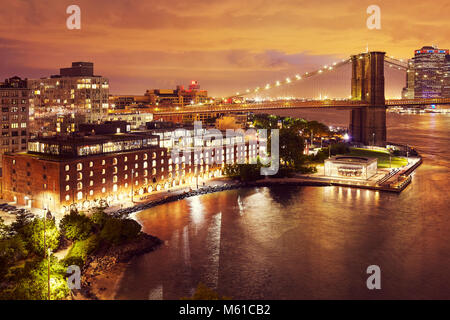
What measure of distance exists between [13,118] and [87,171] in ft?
35.8

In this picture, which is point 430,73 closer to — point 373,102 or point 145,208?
point 373,102

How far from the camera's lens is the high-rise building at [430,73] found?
395 ft

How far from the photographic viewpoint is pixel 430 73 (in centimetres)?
12288

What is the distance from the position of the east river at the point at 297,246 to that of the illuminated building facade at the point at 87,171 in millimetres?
2787

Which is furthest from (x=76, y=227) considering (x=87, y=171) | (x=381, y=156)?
(x=381, y=156)

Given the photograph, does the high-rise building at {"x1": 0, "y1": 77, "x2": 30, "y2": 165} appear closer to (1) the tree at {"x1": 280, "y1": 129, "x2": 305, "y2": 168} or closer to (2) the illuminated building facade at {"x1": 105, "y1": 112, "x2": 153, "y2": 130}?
(2) the illuminated building facade at {"x1": 105, "y1": 112, "x2": 153, "y2": 130}

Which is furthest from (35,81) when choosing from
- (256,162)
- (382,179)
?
(382,179)

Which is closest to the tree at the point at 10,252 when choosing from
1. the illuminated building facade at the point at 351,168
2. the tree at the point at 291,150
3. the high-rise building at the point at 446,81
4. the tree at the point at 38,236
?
the tree at the point at 38,236

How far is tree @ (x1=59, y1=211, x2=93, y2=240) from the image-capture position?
1698 centimetres

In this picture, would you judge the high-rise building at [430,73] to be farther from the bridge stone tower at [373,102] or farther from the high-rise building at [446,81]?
the bridge stone tower at [373,102]

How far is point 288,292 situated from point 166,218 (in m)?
9.18

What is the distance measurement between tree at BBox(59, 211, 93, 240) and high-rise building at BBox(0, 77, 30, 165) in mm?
14670

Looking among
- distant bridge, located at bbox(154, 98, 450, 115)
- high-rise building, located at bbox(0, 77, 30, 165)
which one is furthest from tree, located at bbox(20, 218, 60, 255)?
distant bridge, located at bbox(154, 98, 450, 115)
